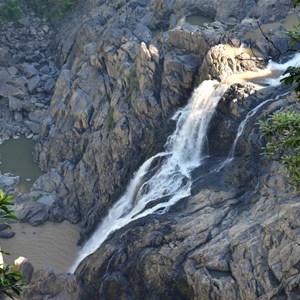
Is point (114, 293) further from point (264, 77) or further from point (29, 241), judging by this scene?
point (264, 77)

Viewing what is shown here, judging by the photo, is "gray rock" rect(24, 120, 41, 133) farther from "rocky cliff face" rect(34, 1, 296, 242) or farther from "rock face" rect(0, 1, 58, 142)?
"rocky cliff face" rect(34, 1, 296, 242)

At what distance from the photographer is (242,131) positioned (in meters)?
27.2

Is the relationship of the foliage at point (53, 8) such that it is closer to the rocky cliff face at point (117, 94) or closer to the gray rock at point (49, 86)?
the rocky cliff face at point (117, 94)

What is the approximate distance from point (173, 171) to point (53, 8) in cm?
3548

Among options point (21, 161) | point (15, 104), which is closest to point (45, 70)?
point (15, 104)

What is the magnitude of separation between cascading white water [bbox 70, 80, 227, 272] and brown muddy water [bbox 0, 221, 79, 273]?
1.08 metres

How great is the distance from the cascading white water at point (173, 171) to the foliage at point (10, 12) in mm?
32324

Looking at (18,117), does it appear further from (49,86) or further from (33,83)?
(49,86)

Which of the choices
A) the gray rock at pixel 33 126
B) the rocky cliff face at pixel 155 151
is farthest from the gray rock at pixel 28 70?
the gray rock at pixel 33 126

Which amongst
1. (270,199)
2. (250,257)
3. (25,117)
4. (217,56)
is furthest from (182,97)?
(25,117)

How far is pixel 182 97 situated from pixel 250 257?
45.1ft

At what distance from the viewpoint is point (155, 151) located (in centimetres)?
3194

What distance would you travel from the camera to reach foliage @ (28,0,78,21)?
56375 millimetres

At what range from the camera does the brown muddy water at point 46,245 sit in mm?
32094
